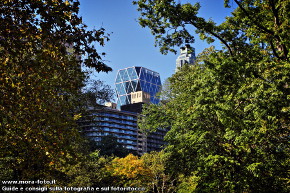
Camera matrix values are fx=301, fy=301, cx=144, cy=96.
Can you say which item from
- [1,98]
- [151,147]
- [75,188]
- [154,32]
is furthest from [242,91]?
[151,147]

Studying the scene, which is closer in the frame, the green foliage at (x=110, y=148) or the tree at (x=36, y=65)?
the tree at (x=36, y=65)

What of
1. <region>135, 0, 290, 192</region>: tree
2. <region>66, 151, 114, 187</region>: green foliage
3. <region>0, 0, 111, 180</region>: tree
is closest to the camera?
<region>0, 0, 111, 180</region>: tree

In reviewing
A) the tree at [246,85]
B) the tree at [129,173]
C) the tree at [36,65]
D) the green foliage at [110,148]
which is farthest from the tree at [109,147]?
the tree at [36,65]

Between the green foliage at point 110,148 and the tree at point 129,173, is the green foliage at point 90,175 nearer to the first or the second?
the tree at point 129,173

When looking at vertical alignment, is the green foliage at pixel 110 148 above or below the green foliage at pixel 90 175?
above

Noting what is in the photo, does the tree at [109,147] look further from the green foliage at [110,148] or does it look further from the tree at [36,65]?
the tree at [36,65]

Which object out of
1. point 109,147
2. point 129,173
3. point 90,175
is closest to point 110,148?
point 109,147

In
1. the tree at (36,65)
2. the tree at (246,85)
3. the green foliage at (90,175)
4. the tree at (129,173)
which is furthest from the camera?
the tree at (129,173)

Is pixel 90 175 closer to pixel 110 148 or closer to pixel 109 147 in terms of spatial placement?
pixel 109 147

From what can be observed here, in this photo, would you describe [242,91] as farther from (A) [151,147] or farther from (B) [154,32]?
(A) [151,147]

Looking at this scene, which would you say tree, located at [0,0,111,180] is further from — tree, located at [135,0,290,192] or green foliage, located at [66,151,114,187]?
green foliage, located at [66,151,114,187]

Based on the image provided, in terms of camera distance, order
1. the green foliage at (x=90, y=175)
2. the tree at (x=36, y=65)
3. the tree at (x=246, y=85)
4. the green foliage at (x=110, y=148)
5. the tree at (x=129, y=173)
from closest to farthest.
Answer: the tree at (x=36, y=65) → the tree at (x=246, y=85) → the green foliage at (x=90, y=175) → the tree at (x=129, y=173) → the green foliage at (x=110, y=148)

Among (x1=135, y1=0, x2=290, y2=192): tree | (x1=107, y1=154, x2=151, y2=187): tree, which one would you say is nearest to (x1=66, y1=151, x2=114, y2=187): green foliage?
(x1=107, y1=154, x2=151, y2=187): tree

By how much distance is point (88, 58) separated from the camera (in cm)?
720
